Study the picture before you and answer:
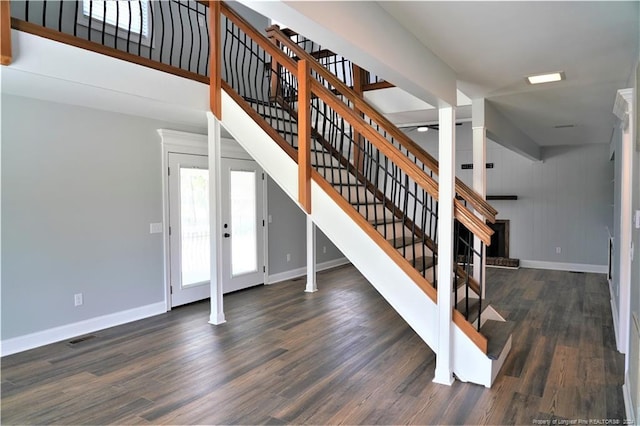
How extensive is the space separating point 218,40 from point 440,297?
343 cm

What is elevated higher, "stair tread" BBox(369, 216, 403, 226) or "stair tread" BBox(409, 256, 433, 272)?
"stair tread" BBox(369, 216, 403, 226)

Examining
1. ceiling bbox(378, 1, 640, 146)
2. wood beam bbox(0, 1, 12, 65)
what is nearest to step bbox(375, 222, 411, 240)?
ceiling bbox(378, 1, 640, 146)

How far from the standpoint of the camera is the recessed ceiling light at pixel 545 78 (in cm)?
329

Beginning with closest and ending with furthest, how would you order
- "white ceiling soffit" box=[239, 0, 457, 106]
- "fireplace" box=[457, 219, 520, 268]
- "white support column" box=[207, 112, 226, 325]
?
"white ceiling soffit" box=[239, 0, 457, 106] < "white support column" box=[207, 112, 226, 325] < "fireplace" box=[457, 219, 520, 268]

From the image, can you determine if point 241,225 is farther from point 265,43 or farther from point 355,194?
point 265,43

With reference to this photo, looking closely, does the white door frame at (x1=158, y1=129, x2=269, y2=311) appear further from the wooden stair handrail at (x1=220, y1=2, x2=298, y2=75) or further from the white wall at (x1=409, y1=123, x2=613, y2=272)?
the white wall at (x1=409, y1=123, x2=613, y2=272)

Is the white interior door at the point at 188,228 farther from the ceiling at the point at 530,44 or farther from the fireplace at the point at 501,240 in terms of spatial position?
the fireplace at the point at 501,240

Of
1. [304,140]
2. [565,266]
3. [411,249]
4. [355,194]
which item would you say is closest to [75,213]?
[304,140]

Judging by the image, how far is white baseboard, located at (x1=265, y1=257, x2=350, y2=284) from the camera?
21.9 ft

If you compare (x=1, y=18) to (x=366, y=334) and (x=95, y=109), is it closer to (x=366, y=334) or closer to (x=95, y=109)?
(x=95, y=109)

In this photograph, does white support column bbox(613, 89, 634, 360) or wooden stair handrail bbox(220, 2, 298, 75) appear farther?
wooden stair handrail bbox(220, 2, 298, 75)

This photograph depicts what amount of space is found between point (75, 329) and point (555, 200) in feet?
26.6

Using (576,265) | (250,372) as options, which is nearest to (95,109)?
(250,372)

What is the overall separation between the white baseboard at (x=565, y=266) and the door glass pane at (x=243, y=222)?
17.8 ft
